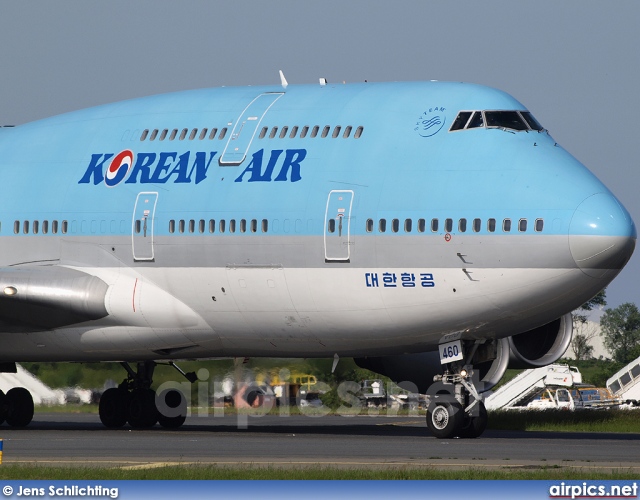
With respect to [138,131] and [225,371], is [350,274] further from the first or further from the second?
[225,371]

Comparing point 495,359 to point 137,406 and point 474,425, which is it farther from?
point 137,406

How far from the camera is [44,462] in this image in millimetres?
20875

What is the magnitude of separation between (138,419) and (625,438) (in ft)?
36.4

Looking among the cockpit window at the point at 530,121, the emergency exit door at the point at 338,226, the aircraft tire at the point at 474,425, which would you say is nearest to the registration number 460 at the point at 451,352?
the aircraft tire at the point at 474,425

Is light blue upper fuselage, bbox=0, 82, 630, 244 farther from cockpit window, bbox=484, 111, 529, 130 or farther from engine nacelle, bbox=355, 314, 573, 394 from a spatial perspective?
engine nacelle, bbox=355, 314, 573, 394

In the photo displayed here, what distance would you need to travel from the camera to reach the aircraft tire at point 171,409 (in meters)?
32.8

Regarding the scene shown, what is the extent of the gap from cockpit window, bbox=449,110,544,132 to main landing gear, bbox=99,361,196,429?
10507mm

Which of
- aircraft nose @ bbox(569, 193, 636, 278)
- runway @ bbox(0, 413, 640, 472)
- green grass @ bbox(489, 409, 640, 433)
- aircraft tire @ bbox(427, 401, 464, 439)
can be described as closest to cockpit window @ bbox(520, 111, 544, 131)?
aircraft nose @ bbox(569, 193, 636, 278)

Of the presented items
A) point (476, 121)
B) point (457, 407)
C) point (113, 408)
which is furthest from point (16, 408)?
point (476, 121)

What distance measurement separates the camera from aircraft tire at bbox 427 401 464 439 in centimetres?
2562

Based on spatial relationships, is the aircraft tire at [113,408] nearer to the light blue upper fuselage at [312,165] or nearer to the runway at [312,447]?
the runway at [312,447]

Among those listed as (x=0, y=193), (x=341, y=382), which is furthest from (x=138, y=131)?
(x=341, y=382)

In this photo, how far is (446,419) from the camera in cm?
2567

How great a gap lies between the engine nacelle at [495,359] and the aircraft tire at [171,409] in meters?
4.55
